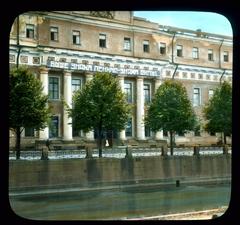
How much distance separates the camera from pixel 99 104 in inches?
Answer: 493

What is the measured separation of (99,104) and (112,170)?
2165 mm

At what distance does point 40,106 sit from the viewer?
10.3 m

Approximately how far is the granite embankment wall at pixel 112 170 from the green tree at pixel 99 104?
1080 mm

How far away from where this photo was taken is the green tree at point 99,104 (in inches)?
461

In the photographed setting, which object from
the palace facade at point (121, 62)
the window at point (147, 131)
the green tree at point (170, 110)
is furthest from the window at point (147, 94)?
the window at point (147, 131)

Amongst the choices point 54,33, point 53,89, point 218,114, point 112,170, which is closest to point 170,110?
point 54,33

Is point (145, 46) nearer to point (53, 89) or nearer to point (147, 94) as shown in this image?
point (147, 94)

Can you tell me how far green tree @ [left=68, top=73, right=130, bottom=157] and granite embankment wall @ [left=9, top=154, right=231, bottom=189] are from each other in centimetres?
108

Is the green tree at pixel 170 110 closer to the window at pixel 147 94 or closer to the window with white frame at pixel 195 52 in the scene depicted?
the window at pixel 147 94

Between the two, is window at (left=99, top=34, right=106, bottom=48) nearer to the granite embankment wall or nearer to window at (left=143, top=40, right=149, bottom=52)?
window at (left=143, top=40, right=149, bottom=52)

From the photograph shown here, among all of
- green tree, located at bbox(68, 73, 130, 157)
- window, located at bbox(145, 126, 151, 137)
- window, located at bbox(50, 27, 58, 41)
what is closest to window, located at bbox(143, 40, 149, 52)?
green tree, located at bbox(68, 73, 130, 157)

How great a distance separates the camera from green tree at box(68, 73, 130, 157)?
11.7 m

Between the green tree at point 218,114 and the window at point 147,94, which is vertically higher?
the window at point 147,94
